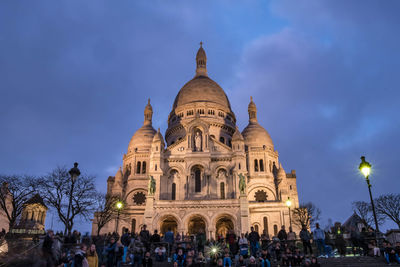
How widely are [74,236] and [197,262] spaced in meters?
9.16

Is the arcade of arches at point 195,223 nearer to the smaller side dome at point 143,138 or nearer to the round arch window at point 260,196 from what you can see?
the round arch window at point 260,196

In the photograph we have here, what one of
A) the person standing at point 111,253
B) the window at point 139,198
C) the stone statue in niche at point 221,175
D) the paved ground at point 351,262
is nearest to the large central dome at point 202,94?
the window at point 139,198

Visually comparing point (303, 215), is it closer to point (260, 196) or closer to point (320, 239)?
point (260, 196)

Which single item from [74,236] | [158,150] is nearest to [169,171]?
[158,150]

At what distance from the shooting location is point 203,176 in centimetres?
4891

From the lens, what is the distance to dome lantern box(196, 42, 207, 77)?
77375 millimetres

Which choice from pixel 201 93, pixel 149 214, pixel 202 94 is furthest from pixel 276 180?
pixel 149 214

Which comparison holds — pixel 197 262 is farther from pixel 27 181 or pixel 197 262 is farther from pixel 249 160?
pixel 249 160

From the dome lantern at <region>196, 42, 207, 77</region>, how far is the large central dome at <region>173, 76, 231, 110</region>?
264 inches

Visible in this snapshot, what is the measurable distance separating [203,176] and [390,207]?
1047 inches

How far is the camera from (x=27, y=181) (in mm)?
39812

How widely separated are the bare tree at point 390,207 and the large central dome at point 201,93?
96.0ft

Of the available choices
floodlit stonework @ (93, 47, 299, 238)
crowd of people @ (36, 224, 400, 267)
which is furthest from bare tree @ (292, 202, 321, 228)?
crowd of people @ (36, 224, 400, 267)

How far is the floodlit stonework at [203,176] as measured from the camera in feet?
145
